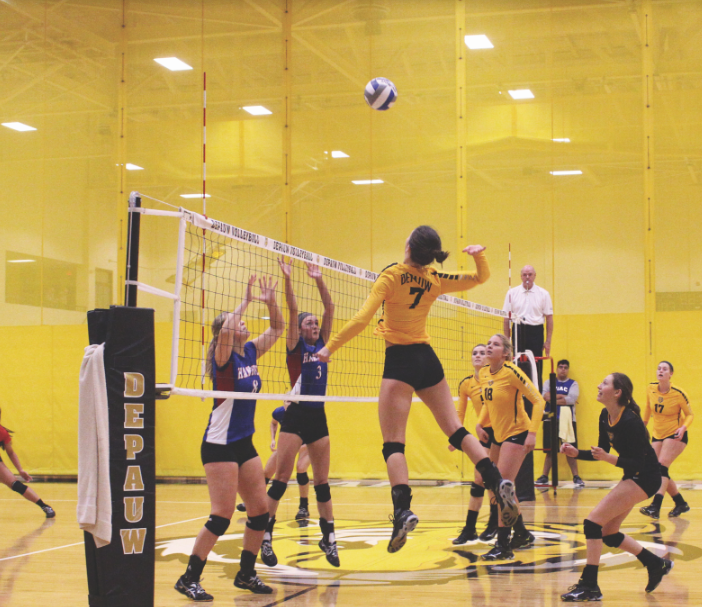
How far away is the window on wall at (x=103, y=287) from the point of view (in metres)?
13.8

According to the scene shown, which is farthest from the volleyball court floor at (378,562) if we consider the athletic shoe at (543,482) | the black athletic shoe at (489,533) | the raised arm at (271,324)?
the raised arm at (271,324)

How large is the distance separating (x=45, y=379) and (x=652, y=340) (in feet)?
32.8

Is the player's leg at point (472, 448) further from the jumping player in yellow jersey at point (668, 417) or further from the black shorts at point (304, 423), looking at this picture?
the jumping player in yellow jersey at point (668, 417)

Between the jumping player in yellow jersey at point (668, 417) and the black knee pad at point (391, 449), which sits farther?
the jumping player in yellow jersey at point (668, 417)

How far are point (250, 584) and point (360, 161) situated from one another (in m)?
9.17

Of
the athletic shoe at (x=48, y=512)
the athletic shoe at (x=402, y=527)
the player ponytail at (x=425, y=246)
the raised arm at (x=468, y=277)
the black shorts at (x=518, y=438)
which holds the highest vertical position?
the player ponytail at (x=425, y=246)

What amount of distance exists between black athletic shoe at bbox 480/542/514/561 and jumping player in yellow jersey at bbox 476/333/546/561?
223 mm

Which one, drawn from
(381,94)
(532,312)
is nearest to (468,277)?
(381,94)

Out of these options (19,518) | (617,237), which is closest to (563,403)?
(617,237)

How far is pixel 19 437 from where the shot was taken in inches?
542

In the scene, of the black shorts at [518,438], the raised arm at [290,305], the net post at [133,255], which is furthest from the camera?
the black shorts at [518,438]

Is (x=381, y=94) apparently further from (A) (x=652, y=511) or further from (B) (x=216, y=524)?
(A) (x=652, y=511)

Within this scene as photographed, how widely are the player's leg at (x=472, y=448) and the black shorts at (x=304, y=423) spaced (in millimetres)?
1783

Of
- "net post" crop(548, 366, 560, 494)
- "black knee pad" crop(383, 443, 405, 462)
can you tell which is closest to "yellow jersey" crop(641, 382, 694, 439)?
"net post" crop(548, 366, 560, 494)
